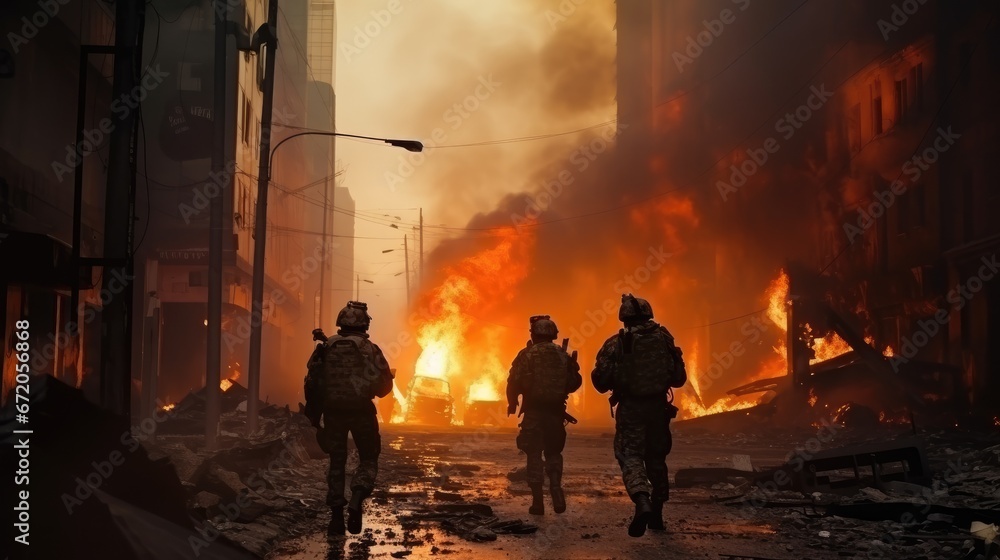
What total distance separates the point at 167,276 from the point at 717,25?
31.1 m

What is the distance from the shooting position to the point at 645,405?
8758mm

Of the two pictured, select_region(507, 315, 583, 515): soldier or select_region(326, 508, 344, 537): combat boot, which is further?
select_region(507, 315, 583, 515): soldier

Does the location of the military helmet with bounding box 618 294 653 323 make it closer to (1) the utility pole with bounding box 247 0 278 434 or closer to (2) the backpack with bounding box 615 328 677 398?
(2) the backpack with bounding box 615 328 677 398

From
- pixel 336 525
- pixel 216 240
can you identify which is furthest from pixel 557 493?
pixel 216 240

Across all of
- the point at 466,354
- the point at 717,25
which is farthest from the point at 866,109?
the point at 466,354

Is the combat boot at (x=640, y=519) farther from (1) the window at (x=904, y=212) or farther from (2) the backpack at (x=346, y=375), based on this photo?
(1) the window at (x=904, y=212)

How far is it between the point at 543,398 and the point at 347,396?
7.78ft

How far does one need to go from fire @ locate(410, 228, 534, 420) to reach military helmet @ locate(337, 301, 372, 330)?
135 ft

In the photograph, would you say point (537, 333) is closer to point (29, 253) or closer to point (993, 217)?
point (29, 253)

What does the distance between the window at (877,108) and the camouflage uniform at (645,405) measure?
2623cm

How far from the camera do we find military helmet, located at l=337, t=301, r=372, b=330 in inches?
351

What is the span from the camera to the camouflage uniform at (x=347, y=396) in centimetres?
869

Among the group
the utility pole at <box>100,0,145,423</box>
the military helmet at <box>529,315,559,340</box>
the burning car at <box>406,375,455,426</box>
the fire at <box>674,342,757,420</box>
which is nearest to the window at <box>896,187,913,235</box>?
the fire at <box>674,342,757,420</box>

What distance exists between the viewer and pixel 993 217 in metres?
24.8
